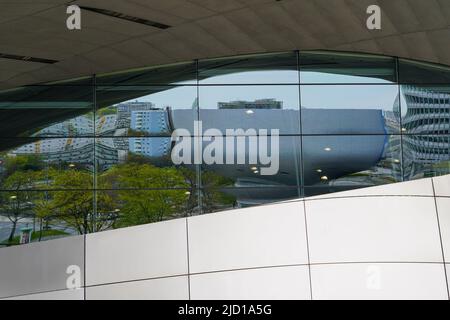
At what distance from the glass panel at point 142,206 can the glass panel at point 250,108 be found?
2219 mm

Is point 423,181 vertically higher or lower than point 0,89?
lower

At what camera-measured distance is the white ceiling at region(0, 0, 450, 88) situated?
17.1 metres

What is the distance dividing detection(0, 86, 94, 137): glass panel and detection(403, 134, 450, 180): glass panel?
33.0 ft

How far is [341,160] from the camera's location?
2148 centimetres

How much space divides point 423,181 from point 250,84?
6195 mm

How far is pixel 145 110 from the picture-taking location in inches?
859

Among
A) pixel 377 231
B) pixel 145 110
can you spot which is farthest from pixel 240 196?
pixel 377 231

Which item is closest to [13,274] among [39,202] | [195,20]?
[39,202]

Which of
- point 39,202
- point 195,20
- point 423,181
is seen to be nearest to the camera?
point 195,20

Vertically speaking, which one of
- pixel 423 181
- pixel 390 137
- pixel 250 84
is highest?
pixel 250 84

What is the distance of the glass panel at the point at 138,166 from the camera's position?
2136 centimetres

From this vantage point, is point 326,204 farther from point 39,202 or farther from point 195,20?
point 39,202

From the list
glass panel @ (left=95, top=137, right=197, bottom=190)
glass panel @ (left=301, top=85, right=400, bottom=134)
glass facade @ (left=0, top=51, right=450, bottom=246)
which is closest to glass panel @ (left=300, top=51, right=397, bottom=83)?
glass facade @ (left=0, top=51, right=450, bottom=246)

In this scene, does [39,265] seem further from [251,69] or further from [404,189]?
[404,189]
